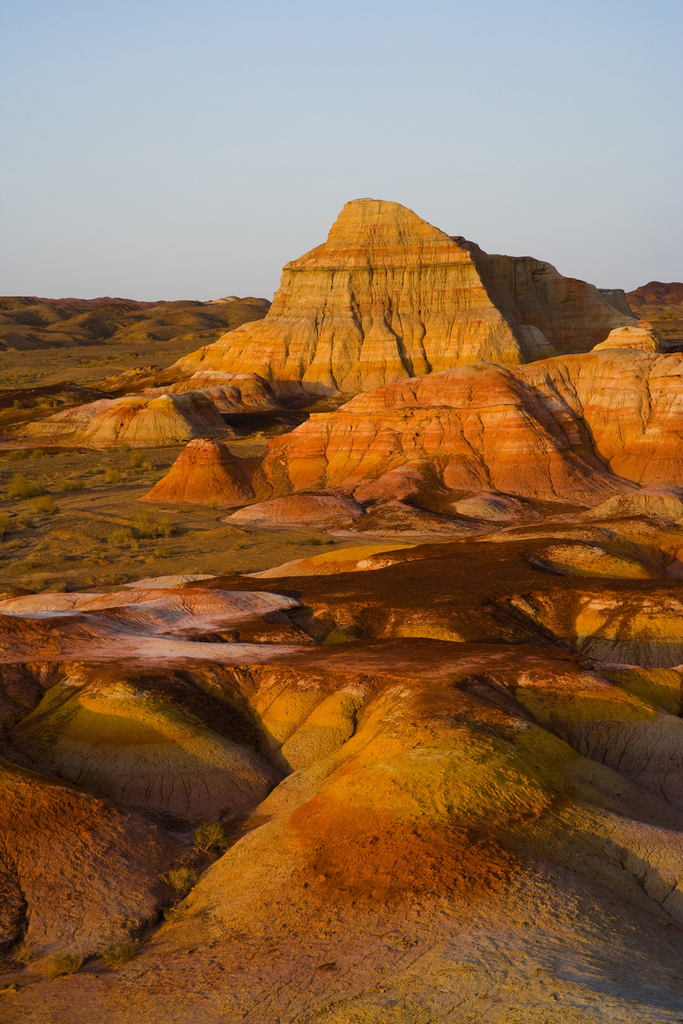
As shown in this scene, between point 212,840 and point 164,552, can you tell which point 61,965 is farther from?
point 164,552

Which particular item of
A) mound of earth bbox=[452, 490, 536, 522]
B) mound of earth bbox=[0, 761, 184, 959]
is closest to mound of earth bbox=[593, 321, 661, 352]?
mound of earth bbox=[452, 490, 536, 522]

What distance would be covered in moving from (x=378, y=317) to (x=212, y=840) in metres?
66.3

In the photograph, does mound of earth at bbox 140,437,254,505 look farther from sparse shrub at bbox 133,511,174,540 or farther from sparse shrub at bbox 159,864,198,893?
sparse shrub at bbox 159,864,198,893

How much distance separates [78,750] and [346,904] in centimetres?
522

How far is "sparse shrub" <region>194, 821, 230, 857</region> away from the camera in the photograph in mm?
11320

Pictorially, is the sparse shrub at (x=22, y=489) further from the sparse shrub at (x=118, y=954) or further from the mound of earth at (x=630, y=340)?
the sparse shrub at (x=118, y=954)

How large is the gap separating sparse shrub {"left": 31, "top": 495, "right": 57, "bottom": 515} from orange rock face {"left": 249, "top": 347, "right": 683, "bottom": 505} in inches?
348

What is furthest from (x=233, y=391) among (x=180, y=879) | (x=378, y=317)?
(x=180, y=879)

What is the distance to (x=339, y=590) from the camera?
20.7 metres

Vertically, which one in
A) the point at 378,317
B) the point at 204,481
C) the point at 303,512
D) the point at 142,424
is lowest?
the point at 303,512

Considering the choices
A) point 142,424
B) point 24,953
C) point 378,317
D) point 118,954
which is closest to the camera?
point 118,954

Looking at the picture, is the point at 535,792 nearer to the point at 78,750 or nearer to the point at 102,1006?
the point at 102,1006

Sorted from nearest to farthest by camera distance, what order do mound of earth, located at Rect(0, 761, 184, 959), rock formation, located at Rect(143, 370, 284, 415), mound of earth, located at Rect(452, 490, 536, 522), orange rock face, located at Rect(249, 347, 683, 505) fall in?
1. mound of earth, located at Rect(0, 761, 184, 959)
2. mound of earth, located at Rect(452, 490, 536, 522)
3. orange rock face, located at Rect(249, 347, 683, 505)
4. rock formation, located at Rect(143, 370, 284, 415)

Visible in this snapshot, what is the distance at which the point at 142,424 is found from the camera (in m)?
58.6
